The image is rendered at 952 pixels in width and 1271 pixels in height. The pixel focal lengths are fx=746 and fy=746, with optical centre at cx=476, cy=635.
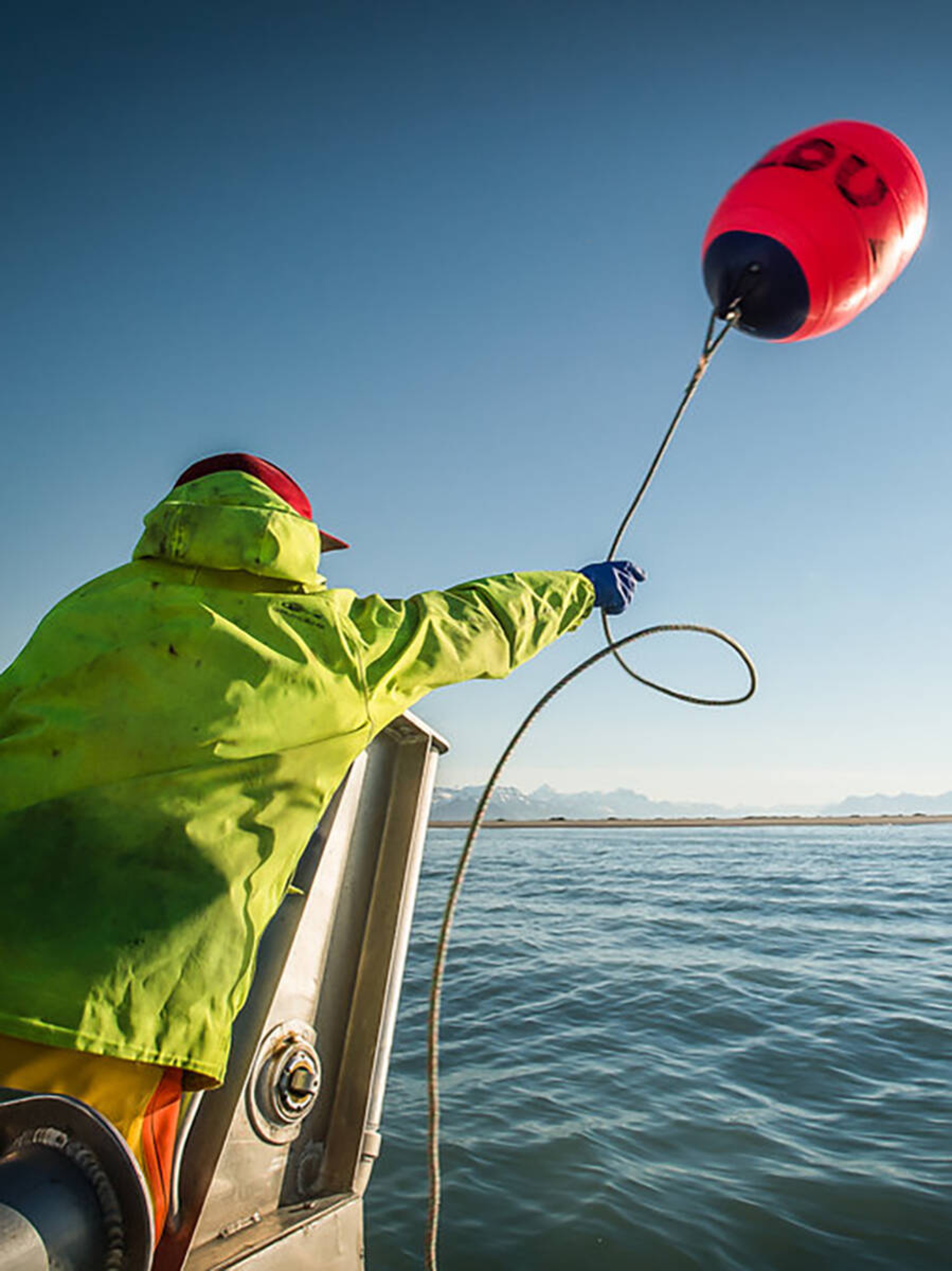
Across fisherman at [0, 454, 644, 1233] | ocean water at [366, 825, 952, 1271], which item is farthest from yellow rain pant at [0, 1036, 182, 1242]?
ocean water at [366, 825, 952, 1271]

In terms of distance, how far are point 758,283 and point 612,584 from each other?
1.25 meters

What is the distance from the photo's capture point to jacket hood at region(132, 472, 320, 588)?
1.37 m

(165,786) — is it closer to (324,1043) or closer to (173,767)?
(173,767)

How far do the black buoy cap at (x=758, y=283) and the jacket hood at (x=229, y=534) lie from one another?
80.3 inches

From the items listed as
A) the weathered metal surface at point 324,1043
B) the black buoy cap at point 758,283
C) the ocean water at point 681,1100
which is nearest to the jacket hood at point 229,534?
the weathered metal surface at point 324,1043

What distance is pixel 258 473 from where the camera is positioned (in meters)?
1.68

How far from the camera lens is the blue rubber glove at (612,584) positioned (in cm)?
239

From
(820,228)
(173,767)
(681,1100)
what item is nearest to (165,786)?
(173,767)

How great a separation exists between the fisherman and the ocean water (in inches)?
93.8

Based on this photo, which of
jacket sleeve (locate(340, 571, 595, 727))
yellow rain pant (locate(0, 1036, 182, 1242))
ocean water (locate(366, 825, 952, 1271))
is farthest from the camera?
ocean water (locate(366, 825, 952, 1271))

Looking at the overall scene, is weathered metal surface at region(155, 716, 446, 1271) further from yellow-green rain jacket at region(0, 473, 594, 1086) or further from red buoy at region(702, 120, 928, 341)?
red buoy at region(702, 120, 928, 341)

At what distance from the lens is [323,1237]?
1.74 m

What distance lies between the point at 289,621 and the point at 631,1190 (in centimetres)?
326

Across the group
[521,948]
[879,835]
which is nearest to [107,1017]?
[521,948]
